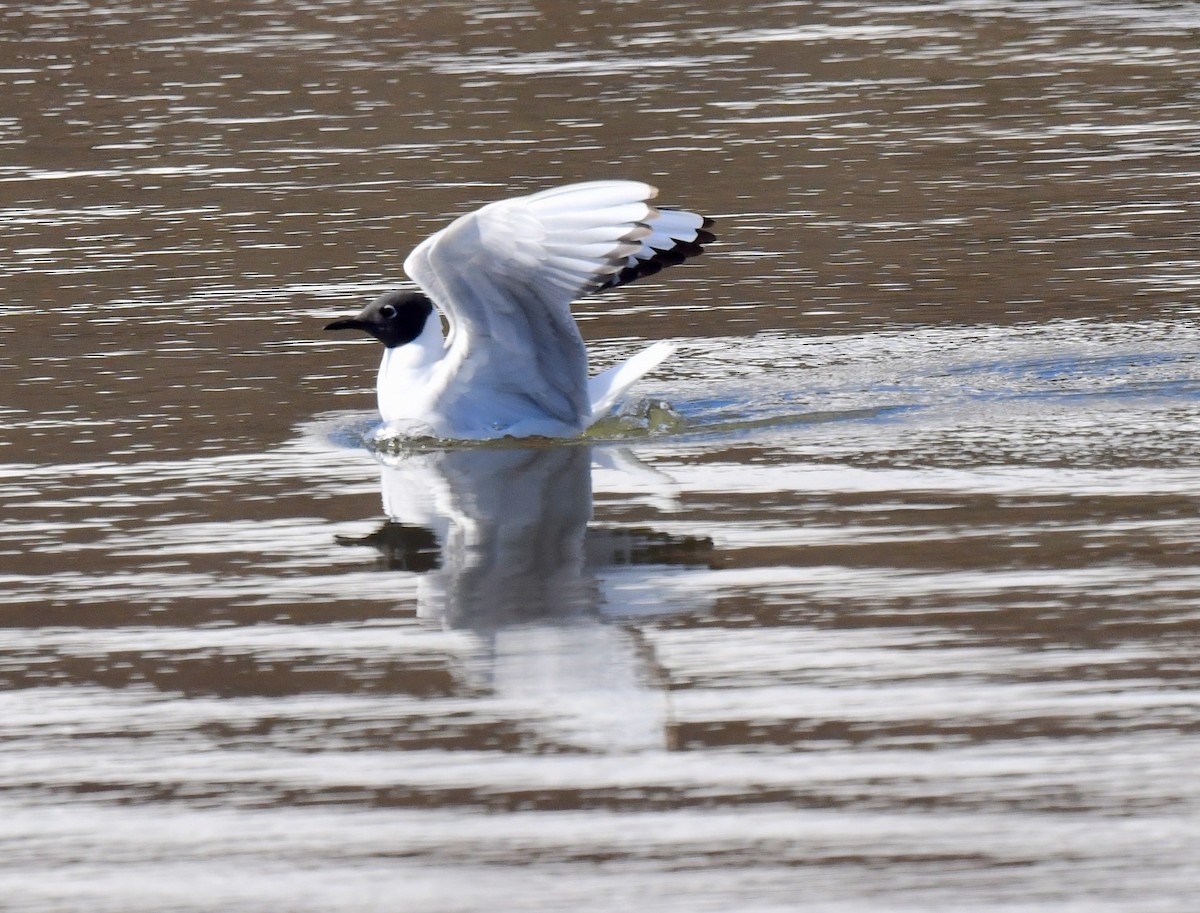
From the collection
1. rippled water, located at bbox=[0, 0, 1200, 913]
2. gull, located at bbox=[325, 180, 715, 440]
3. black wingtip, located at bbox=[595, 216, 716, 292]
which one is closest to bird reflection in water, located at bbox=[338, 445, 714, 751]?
rippled water, located at bbox=[0, 0, 1200, 913]

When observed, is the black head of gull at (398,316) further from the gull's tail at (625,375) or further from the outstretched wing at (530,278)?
the gull's tail at (625,375)

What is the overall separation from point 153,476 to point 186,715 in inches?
105

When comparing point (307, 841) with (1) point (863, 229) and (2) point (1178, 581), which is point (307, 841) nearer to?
(2) point (1178, 581)

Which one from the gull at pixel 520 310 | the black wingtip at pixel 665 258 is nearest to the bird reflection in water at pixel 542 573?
the gull at pixel 520 310

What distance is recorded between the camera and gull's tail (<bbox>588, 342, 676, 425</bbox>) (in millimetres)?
8094

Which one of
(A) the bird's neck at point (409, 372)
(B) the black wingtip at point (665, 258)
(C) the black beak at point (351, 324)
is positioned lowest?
(A) the bird's neck at point (409, 372)

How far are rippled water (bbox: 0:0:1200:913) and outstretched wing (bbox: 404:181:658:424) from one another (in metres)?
0.25

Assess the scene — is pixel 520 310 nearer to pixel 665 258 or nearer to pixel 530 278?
pixel 530 278

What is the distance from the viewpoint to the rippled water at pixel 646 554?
4.45 m

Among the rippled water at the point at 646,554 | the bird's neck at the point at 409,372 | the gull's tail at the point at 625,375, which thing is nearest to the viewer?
the rippled water at the point at 646,554

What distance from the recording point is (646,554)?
667 cm

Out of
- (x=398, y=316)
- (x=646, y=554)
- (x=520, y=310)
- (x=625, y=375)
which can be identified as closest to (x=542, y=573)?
(x=646, y=554)

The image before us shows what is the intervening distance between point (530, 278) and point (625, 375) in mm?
450

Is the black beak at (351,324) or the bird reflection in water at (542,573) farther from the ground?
the black beak at (351,324)
